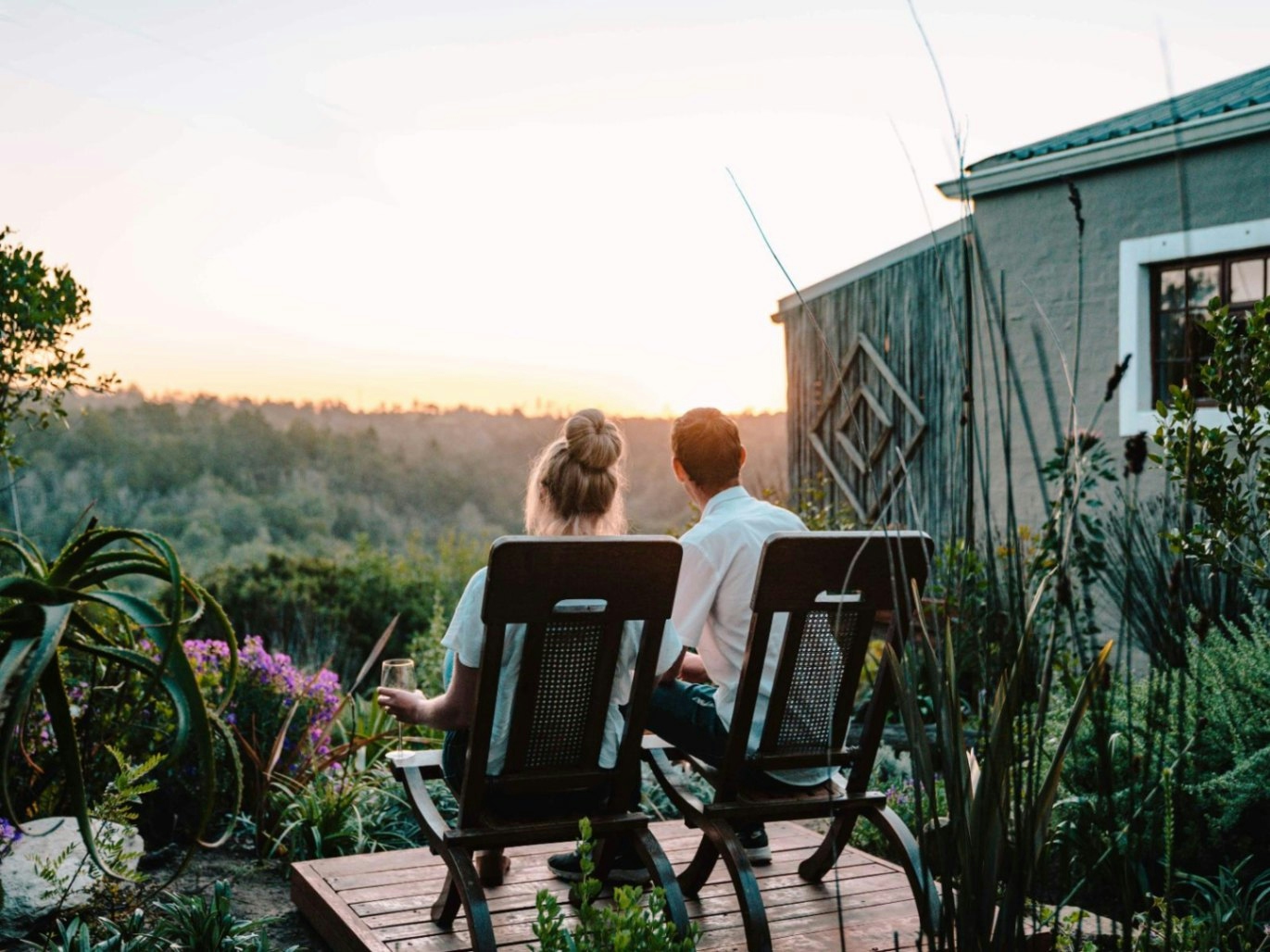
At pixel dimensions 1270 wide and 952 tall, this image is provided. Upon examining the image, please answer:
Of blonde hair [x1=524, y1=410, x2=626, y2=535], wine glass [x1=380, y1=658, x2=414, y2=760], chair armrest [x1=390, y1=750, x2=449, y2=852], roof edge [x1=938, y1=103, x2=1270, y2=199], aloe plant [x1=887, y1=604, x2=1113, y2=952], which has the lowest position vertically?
chair armrest [x1=390, y1=750, x2=449, y2=852]

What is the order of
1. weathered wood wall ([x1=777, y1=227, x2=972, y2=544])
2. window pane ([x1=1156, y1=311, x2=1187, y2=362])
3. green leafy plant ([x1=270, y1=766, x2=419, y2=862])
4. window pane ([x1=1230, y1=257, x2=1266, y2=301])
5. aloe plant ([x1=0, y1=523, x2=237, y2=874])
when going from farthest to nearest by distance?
weathered wood wall ([x1=777, y1=227, x2=972, y2=544])
window pane ([x1=1156, y1=311, x2=1187, y2=362])
window pane ([x1=1230, y1=257, x2=1266, y2=301])
green leafy plant ([x1=270, y1=766, x2=419, y2=862])
aloe plant ([x1=0, y1=523, x2=237, y2=874])

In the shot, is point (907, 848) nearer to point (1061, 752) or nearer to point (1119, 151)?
point (1061, 752)

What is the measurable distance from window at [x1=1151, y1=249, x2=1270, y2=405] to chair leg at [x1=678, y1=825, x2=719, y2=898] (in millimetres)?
5351

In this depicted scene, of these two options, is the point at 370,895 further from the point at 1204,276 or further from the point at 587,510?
the point at 1204,276

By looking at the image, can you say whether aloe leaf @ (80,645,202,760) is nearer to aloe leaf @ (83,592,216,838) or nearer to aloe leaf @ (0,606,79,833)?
aloe leaf @ (83,592,216,838)

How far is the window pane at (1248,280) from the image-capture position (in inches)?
283

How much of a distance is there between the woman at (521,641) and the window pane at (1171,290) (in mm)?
5924

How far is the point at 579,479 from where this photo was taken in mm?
3049

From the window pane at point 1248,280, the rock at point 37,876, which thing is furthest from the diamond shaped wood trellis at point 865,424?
the rock at point 37,876

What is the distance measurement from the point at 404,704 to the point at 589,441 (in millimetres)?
846

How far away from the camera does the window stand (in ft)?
23.8

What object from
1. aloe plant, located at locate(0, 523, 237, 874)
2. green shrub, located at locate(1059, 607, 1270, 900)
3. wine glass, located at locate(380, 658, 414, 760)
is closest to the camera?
aloe plant, located at locate(0, 523, 237, 874)

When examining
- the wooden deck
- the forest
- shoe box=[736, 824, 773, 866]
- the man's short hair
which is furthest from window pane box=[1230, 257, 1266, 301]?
shoe box=[736, 824, 773, 866]

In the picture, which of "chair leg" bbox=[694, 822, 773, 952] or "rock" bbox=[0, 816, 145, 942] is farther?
"rock" bbox=[0, 816, 145, 942]
